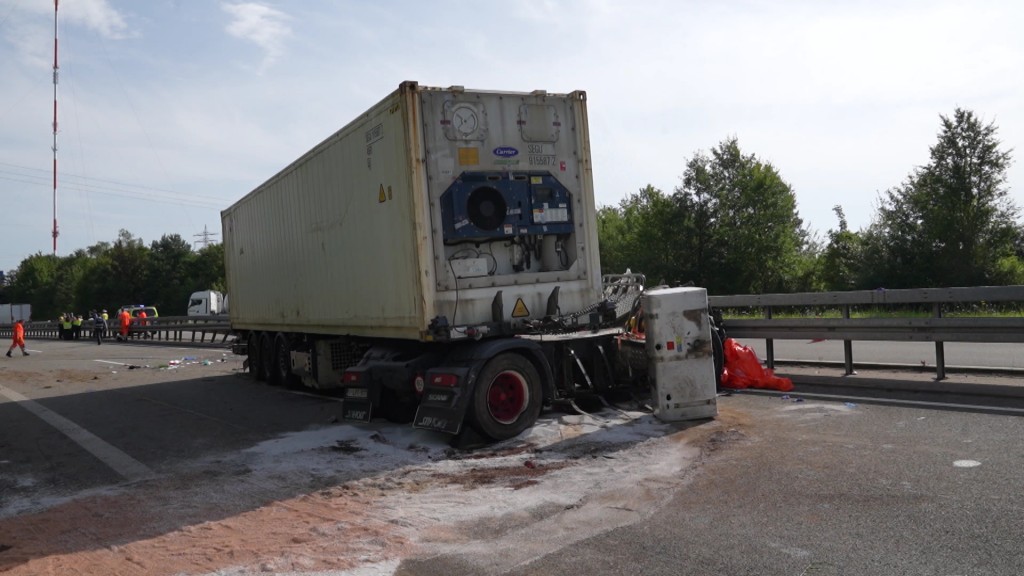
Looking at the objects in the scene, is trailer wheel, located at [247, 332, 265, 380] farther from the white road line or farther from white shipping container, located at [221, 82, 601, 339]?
white shipping container, located at [221, 82, 601, 339]

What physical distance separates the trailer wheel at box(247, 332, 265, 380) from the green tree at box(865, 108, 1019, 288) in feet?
131

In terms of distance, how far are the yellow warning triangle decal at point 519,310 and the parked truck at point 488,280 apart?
14mm

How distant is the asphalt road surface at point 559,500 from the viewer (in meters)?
4.71

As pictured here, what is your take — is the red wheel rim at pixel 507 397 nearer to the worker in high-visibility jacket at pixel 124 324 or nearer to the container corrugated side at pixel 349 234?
the container corrugated side at pixel 349 234

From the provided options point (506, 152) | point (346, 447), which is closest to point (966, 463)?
point (506, 152)

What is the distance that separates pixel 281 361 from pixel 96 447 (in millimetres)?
5943

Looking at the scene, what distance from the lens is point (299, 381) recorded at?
50.5 ft

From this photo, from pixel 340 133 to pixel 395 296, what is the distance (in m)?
2.57

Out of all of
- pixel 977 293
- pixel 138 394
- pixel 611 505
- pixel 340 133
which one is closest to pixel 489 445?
pixel 611 505

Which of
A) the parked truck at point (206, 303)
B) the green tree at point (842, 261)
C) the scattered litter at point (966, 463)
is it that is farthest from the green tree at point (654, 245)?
the scattered litter at point (966, 463)

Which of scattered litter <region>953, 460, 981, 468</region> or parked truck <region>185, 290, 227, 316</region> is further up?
parked truck <region>185, 290, 227, 316</region>

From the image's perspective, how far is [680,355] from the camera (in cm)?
851

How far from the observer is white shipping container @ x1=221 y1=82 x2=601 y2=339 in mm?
8734

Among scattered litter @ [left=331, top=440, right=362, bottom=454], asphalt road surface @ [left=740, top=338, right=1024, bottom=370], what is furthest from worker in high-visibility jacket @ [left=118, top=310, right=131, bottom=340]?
scattered litter @ [left=331, top=440, right=362, bottom=454]
